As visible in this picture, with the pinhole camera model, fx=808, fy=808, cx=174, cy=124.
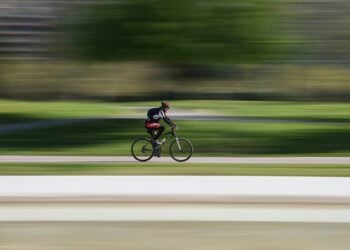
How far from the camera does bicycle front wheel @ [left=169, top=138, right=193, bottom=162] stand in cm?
1650

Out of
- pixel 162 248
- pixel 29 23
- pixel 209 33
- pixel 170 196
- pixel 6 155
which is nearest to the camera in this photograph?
pixel 162 248

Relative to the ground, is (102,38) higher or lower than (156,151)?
Answer: higher

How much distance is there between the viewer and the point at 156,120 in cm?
1466

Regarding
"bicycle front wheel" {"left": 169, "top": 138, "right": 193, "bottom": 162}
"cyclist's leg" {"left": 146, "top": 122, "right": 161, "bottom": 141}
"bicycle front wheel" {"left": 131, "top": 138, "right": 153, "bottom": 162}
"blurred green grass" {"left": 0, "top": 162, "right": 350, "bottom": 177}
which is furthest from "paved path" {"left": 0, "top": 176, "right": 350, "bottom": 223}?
"bicycle front wheel" {"left": 169, "top": 138, "right": 193, "bottom": 162}

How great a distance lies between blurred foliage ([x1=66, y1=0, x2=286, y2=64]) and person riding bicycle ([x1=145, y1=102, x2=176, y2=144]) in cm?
876

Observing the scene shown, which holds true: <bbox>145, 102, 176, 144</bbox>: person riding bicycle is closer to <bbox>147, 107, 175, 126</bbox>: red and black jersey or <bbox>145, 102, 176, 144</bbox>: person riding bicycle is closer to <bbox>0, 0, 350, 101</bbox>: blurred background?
<bbox>147, 107, 175, 126</bbox>: red and black jersey

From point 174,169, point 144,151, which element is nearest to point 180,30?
point 144,151

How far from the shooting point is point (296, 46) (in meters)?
26.9

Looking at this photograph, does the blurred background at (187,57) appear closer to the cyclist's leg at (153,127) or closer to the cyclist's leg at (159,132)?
the cyclist's leg at (159,132)

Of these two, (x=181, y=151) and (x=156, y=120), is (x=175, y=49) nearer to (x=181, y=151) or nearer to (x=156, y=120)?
(x=181, y=151)

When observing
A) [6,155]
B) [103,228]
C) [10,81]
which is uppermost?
[10,81]

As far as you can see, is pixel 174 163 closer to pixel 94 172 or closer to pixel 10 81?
pixel 94 172

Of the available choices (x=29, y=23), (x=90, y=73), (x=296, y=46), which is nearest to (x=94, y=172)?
(x=296, y=46)

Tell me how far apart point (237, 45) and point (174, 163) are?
820 cm
